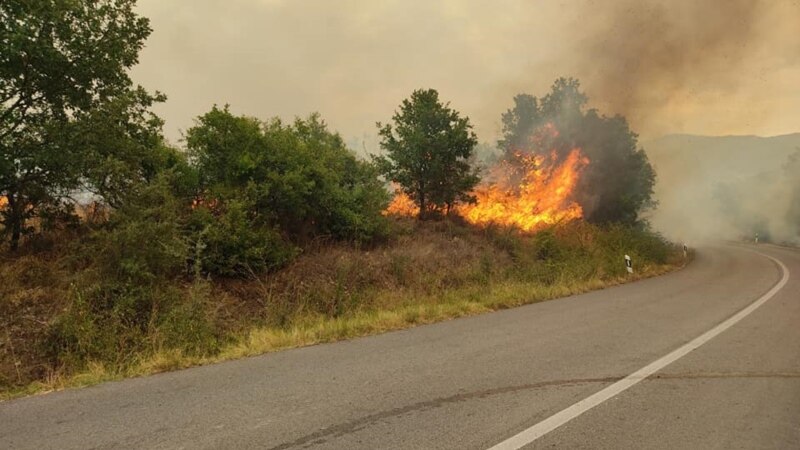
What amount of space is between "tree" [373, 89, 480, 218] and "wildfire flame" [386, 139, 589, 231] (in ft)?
7.93

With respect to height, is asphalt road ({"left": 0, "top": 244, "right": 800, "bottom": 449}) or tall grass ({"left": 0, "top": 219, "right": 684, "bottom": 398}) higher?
tall grass ({"left": 0, "top": 219, "right": 684, "bottom": 398})

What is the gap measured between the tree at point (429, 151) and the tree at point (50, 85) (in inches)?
460

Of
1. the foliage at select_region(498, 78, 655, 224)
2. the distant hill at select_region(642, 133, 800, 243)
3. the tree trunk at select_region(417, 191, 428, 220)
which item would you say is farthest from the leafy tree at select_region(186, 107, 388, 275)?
the distant hill at select_region(642, 133, 800, 243)

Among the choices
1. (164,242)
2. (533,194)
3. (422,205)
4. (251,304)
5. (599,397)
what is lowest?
(599,397)

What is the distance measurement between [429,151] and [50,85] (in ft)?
45.6

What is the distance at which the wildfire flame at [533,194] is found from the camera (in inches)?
990

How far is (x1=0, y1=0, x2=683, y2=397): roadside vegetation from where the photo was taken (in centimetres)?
739

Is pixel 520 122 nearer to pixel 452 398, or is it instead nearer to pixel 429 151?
pixel 429 151

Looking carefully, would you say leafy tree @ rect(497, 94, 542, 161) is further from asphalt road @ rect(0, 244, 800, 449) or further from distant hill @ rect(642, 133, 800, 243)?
distant hill @ rect(642, 133, 800, 243)

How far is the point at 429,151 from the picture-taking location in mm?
20906

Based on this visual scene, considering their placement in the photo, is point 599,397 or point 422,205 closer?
point 599,397

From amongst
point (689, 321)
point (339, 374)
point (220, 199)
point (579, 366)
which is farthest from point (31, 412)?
point (689, 321)

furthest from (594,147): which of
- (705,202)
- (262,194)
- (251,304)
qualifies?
(705,202)

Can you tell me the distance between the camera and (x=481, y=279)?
14.5m
